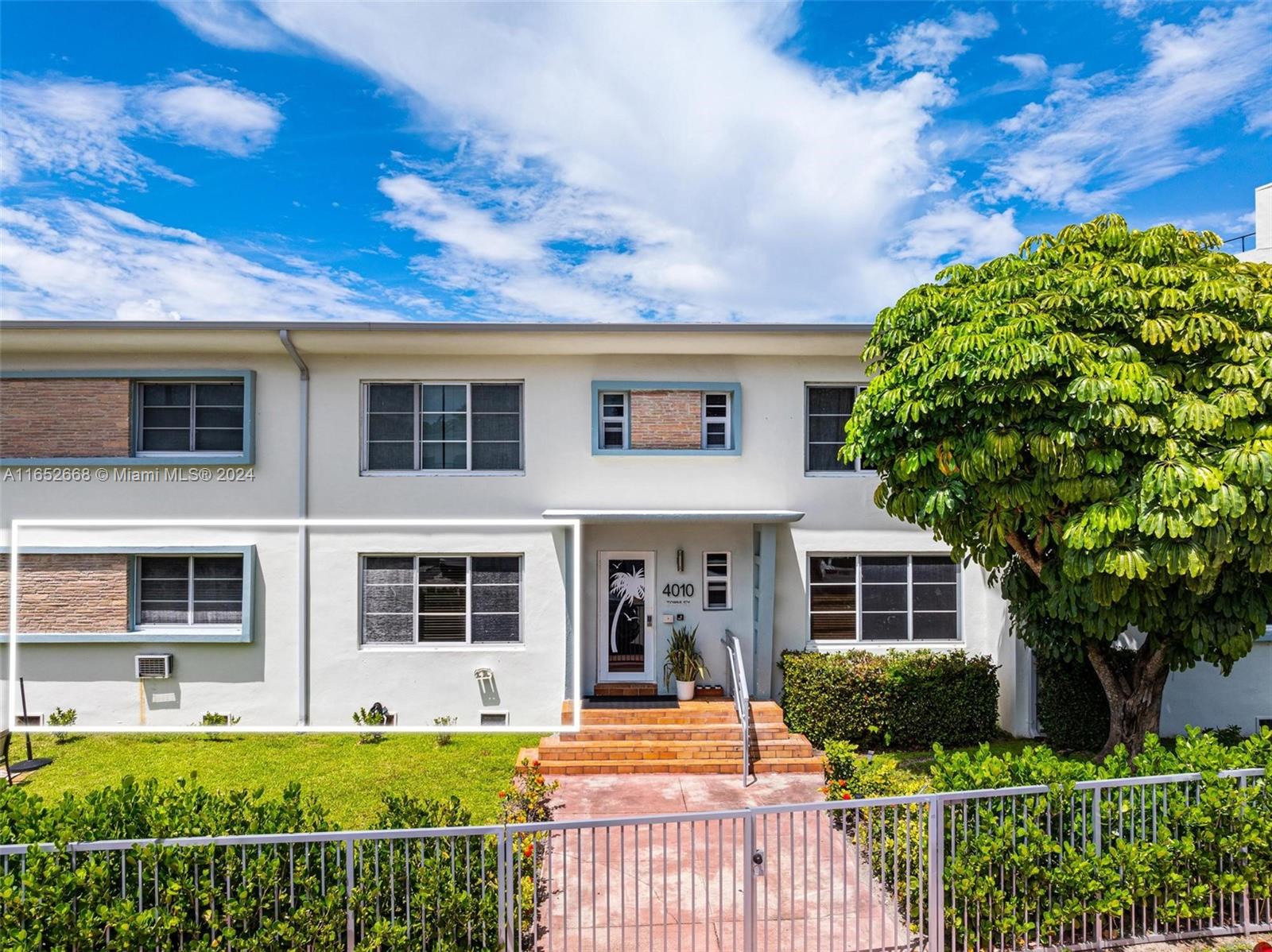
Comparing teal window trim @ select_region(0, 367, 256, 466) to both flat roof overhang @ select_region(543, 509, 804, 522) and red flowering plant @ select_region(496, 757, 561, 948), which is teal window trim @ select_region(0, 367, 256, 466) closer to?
flat roof overhang @ select_region(543, 509, 804, 522)

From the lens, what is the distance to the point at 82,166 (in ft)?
35.4

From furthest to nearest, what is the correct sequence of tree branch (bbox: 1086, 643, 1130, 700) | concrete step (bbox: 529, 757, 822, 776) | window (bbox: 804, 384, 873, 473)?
window (bbox: 804, 384, 873, 473), concrete step (bbox: 529, 757, 822, 776), tree branch (bbox: 1086, 643, 1130, 700)

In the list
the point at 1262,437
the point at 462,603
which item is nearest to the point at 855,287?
the point at 1262,437

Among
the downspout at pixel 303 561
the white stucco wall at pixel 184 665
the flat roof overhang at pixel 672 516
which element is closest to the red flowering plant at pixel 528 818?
the flat roof overhang at pixel 672 516

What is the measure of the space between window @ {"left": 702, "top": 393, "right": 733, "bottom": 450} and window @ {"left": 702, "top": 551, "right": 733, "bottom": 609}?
171 cm

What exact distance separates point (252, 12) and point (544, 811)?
32.7 feet

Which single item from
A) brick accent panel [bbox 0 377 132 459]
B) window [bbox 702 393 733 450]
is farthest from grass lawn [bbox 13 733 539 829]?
window [bbox 702 393 733 450]

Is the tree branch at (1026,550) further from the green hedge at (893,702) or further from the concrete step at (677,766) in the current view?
the concrete step at (677,766)

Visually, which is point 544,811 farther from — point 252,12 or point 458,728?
point 252,12

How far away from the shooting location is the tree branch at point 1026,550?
26.8 feet

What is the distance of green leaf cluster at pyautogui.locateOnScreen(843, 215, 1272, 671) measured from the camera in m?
6.49

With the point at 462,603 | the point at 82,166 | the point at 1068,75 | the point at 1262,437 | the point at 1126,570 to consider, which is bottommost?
the point at 462,603

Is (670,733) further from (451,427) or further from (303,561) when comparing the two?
(303,561)

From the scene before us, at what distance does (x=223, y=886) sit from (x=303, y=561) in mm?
6628
